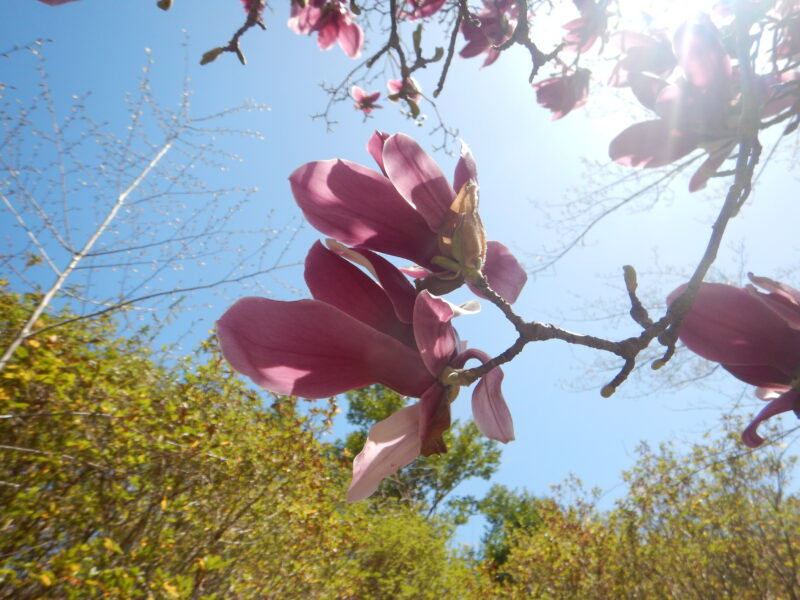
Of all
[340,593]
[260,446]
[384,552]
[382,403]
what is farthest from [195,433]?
[382,403]

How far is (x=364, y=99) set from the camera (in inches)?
73.2

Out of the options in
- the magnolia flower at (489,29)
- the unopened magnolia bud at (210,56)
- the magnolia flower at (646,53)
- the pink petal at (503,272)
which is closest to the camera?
the pink petal at (503,272)

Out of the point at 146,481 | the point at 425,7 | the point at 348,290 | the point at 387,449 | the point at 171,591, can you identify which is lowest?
the point at 171,591

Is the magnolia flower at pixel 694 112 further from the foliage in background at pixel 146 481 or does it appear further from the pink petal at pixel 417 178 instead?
the foliage in background at pixel 146 481

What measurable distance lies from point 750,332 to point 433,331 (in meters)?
0.25

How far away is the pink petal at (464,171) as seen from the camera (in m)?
0.44

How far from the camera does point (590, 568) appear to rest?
487 centimetres

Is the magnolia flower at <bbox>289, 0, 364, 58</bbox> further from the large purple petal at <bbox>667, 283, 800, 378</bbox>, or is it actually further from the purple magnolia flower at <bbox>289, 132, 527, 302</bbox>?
the large purple petal at <bbox>667, 283, 800, 378</bbox>

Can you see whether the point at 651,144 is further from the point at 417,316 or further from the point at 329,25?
the point at 329,25

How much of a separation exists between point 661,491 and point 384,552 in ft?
9.09

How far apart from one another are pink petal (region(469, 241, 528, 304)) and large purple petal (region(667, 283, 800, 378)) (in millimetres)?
144

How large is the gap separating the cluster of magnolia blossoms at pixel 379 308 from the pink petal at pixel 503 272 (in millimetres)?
74

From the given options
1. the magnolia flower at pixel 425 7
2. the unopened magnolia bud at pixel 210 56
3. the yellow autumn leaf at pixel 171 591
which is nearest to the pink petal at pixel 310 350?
the unopened magnolia bud at pixel 210 56

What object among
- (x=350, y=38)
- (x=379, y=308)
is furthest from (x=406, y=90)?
(x=379, y=308)
